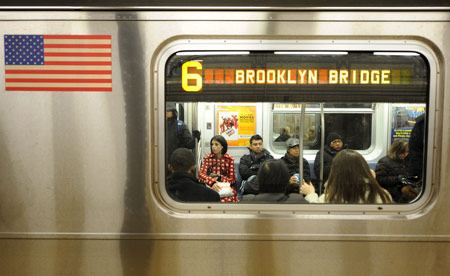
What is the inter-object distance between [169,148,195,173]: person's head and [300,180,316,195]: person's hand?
2.59 ft

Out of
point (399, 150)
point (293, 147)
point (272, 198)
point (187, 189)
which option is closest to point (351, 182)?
point (399, 150)

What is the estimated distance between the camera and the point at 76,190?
92.7 inches

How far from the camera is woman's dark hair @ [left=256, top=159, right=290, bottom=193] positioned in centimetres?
255

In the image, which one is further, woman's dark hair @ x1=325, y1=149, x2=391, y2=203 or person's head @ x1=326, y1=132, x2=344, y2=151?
person's head @ x1=326, y1=132, x2=344, y2=151

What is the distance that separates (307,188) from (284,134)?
5.63ft

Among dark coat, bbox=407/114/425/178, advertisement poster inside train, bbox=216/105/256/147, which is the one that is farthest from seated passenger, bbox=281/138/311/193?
advertisement poster inside train, bbox=216/105/256/147

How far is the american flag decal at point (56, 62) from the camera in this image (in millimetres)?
2303

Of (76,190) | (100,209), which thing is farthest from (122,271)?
(76,190)

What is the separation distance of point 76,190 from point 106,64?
784 mm

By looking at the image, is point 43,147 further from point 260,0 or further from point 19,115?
point 260,0

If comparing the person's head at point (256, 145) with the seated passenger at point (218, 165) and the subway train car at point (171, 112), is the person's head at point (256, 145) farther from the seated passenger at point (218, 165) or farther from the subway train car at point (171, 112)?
the subway train car at point (171, 112)

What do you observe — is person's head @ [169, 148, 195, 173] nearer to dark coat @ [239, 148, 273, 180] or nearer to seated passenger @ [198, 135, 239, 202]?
seated passenger @ [198, 135, 239, 202]

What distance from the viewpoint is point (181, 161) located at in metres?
2.48

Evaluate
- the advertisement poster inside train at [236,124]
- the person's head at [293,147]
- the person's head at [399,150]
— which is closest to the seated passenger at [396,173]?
the person's head at [399,150]
